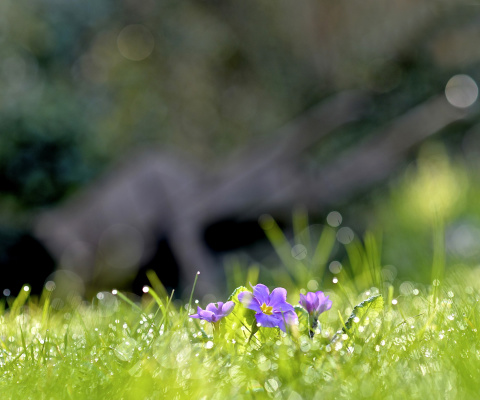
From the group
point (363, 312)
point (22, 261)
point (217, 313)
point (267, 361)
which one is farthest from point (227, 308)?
point (22, 261)

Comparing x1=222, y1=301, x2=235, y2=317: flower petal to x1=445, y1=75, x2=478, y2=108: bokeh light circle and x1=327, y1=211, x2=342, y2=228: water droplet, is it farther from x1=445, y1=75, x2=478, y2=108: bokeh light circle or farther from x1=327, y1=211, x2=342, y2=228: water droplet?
x1=445, y1=75, x2=478, y2=108: bokeh light circle

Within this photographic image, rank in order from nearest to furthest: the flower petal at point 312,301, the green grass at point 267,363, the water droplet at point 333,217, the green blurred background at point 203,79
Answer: the green grass at point 267,363 < the flower petal at point 312,301 < the water droplet at point 333,217 < the green blurred background at point 203,79

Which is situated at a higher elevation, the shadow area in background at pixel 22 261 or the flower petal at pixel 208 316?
the flower petal at pixel 208 316

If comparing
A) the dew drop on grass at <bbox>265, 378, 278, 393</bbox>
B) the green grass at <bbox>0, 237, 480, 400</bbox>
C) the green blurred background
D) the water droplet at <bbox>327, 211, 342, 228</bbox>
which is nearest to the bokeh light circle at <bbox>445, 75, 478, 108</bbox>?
the green blurred background

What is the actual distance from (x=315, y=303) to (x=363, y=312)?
0.12 metres

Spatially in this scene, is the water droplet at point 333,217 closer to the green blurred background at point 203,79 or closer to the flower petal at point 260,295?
the green blurred background at point 203,79

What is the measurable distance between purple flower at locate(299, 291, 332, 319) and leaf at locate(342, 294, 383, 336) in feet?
0.21

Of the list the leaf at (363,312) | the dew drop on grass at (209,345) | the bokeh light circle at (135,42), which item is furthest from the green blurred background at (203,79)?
the dew drop on grass at (209,345)

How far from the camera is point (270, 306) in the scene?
4.35ft

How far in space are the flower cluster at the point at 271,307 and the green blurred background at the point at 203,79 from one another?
488 cm

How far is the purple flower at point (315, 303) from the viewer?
4.42 ft

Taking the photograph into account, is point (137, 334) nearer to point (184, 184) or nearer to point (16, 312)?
point (16, 312)

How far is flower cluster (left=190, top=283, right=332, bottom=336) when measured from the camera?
1300 mm

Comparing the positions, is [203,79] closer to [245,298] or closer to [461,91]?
[461,91]
